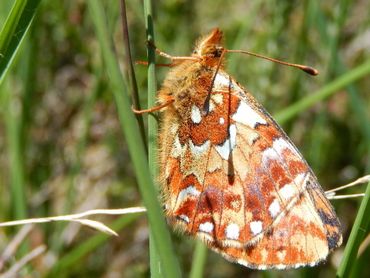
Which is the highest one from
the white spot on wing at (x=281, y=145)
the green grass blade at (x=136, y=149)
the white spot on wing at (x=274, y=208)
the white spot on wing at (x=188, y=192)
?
the green grass blade at (x=136, y=149)

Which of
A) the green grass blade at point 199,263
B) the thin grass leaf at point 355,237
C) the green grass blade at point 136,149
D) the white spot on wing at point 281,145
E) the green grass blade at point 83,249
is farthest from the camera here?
the green grass blade at point 83,249

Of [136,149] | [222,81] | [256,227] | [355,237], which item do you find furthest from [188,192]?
[136,149]

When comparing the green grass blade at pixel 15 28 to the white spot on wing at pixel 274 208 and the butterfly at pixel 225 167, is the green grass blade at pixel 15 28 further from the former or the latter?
the white spot on wing at pixel 274 208

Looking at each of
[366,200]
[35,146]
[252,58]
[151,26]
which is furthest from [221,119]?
[35,146]

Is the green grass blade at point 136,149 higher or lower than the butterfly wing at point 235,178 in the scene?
higher

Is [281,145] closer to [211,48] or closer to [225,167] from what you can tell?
[225,167]

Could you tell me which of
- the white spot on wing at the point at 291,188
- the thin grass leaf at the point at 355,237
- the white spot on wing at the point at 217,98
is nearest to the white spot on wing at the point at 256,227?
the white spot on wing at the point at 291,188

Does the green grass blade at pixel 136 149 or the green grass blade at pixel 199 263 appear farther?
the green grass blade at pixel 199 263
